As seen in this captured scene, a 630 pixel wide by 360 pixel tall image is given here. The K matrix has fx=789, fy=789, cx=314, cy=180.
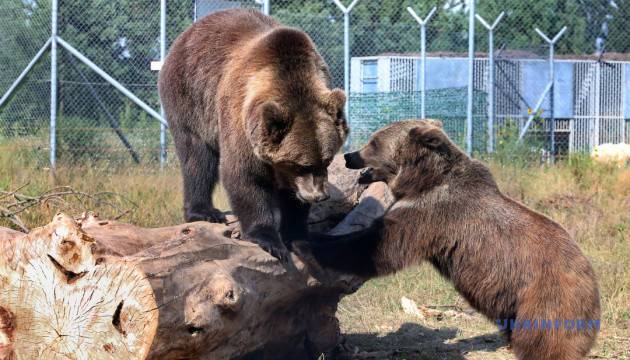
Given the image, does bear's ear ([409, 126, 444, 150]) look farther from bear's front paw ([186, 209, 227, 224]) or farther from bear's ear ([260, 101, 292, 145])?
bear's front paw ([186, 209, 227, 224])

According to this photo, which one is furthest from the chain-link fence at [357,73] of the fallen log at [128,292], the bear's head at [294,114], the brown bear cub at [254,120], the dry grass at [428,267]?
the fallen log at [128,292]

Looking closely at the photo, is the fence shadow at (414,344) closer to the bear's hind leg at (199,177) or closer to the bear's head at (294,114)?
the bear's hind leg at (199,177)

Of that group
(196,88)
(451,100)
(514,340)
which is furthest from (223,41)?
(451,100)

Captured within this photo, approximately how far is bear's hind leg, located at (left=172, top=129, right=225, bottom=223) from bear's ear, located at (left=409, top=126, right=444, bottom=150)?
1.45m

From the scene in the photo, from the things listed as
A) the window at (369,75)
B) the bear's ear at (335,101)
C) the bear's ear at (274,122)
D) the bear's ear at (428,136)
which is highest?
the window at (369,75)

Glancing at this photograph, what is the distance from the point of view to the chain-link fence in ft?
35.7

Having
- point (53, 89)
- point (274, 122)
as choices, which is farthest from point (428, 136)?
point (53, 89)

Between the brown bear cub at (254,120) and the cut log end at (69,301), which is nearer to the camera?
the cut log end at (69,301)

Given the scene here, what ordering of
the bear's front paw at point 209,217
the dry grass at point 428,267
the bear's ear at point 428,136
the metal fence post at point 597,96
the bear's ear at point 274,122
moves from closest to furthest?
1. the bear's ear at point 274,122
2. the bear's ear at point 428,136
3. the bear's front paw at point 209,217
4. the dry grass at point 428,267
5. the metal fence post at point 597,96

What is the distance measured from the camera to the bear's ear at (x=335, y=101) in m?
4.68

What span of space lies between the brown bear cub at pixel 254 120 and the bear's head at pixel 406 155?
53cm

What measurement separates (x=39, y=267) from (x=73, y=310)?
0.29 m

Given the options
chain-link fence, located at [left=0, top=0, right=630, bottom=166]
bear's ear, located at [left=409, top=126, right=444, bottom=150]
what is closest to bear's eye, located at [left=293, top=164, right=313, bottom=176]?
bear's ear, located at [left=409, top=126, right=444, bottom=150]

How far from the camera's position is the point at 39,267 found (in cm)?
376
